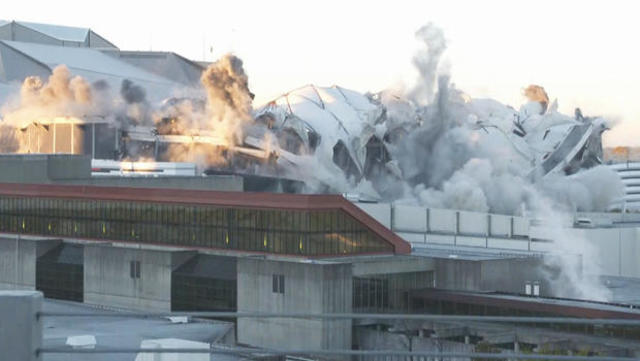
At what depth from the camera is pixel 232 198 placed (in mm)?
44781

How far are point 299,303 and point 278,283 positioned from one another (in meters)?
1.34

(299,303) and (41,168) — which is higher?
(41,168)

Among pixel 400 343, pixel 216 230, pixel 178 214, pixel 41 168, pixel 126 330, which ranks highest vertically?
pixel 41 168

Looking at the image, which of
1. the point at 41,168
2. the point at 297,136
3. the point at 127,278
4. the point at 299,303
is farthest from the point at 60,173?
the point at 297,136

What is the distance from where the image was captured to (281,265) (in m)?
41.6

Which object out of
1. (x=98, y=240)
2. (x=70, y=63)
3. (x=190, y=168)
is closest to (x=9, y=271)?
(x=98, y=240)

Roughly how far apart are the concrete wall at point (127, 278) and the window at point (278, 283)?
5.66m

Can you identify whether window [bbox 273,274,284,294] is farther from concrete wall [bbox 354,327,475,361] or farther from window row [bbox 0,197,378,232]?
concrete wall [bbox 354,327,475,361]

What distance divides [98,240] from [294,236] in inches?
444

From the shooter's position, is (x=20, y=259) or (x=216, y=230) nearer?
(x=216, y=230)

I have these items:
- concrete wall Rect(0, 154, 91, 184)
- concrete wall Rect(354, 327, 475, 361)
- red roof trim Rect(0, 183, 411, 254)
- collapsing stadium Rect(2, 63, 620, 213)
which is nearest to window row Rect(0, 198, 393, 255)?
red roof trim Rect(0, 183, 411, 254)

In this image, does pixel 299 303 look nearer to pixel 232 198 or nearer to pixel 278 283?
pixel 278 283

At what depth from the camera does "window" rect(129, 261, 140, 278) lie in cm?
4688

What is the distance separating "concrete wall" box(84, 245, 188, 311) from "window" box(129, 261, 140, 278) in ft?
0.37
